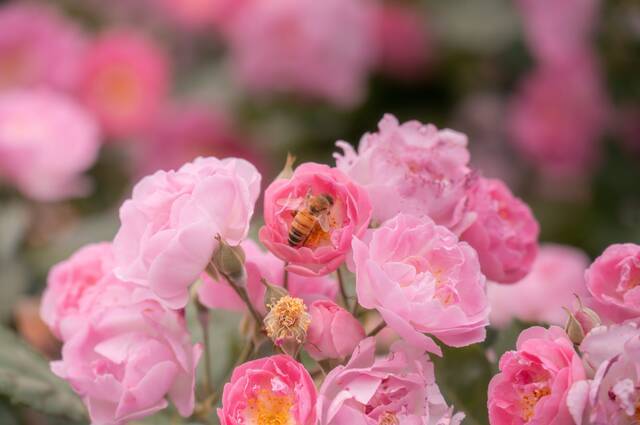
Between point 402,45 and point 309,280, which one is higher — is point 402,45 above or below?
below

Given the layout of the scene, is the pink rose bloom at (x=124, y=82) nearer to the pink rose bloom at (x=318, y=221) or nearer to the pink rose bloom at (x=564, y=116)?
the pink rose bloom at (x=564, y=116)

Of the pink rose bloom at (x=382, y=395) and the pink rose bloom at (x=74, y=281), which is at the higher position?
the pink rose bloom at (x=382, y=395)

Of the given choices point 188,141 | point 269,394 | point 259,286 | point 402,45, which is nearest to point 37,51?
point 188,141

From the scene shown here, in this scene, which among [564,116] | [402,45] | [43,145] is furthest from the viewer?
[402,45]

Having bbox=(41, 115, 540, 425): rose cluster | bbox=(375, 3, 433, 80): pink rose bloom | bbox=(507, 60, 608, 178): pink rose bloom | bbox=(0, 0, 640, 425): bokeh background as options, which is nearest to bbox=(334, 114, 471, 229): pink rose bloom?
bbox=(41, 115, 540, 425): rose cluster

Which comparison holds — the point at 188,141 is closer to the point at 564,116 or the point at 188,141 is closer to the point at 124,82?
the point at 124,82

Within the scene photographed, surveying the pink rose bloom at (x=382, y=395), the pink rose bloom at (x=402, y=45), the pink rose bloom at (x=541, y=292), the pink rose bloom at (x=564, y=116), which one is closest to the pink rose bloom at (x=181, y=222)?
the pink rose bloom at (x=382, y=395)
